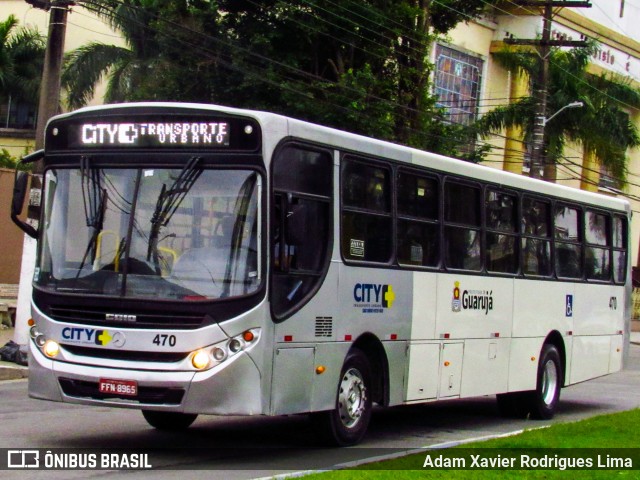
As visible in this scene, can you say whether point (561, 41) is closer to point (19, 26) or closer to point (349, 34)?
point (349, 34)

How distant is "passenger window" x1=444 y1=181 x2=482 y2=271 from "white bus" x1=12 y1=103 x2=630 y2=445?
0.61 ft

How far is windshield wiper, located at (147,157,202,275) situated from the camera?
10.0 metres

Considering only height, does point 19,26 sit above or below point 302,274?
above

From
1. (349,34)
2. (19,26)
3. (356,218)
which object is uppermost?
(19,26)

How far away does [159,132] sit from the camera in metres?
10.4

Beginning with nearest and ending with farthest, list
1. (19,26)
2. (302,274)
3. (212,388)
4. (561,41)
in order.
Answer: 1. (212,388)
2. (302,274)
3. (561,41)
4. (19,26)

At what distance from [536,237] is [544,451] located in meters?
5.34

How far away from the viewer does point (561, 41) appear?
3422 cm

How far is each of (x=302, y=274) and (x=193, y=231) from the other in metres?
1.18

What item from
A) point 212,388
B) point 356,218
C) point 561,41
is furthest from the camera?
point 561,41

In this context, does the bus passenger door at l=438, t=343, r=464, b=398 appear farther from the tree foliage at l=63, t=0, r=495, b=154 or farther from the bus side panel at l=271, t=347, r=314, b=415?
the tree foliage at l=63, t=0, r=495, b=154

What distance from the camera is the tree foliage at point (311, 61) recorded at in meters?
26.2

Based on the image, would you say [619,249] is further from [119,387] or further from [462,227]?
[119,387]

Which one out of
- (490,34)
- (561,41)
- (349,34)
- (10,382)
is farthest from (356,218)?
(490,34)
